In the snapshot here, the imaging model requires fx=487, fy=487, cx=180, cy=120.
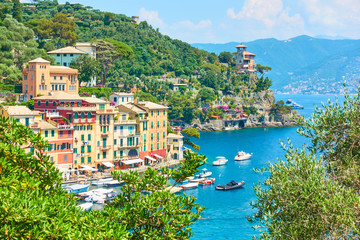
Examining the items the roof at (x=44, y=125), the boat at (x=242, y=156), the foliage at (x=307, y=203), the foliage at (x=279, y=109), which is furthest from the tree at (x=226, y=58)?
the foliage at (x=307, y=203)

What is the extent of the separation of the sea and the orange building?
26.4 metres

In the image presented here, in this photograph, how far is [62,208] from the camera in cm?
1333

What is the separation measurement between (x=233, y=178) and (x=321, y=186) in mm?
51130

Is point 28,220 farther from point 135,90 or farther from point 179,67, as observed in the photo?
point 179,67

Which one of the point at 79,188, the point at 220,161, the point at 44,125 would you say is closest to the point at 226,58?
the point at 220,161

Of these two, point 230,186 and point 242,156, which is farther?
point 242,156

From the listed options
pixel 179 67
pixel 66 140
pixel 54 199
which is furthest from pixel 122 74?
pixel 54 199

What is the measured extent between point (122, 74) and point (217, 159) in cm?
3522

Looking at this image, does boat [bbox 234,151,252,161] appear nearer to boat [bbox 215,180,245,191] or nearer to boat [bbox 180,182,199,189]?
boat [bbox 215,180,245,191]

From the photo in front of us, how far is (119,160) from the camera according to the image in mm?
65312

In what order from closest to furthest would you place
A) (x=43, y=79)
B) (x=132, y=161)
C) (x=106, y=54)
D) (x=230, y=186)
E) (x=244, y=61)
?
1. (x=230, y=186)
2. (x=132, y=161)
3. (x=43, y=79)
4. (x=106, y=54)
5. (x=244, y=61)

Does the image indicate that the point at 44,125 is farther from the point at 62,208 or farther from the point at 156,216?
the point at 62,208

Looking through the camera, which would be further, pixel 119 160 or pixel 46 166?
pixel 119 160

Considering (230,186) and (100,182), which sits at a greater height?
(100,182)
